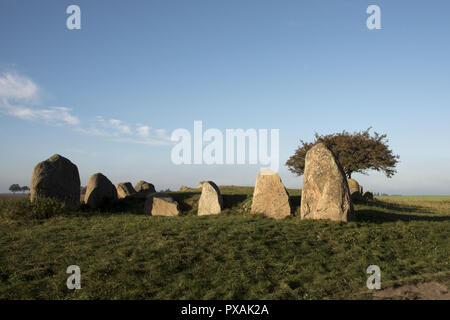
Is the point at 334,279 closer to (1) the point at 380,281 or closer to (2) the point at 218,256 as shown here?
(1) the point at 380,281

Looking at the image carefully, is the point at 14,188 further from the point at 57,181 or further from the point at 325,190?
the point at 325,190

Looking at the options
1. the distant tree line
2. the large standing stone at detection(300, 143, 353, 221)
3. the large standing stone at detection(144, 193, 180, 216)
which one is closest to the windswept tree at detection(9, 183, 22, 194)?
the distant tree line

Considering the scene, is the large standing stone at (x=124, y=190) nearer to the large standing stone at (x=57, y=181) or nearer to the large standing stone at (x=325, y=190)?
the large standing stone at (x=57, y=181)

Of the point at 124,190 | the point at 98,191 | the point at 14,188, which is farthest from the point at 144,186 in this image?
the point at 14,188

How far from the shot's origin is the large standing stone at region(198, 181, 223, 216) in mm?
21578

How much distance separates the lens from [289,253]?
1145cm

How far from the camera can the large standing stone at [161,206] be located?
22.3 m

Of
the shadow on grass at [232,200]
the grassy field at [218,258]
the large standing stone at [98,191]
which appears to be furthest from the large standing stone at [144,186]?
the grassy field at [218,258]

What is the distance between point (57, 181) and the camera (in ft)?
74.0

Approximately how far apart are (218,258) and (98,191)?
1908cm

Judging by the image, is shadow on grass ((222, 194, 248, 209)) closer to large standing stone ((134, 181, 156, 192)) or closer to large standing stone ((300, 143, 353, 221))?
large standing stone ((300, 143, 353, 221))

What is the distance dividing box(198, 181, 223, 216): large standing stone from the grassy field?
5270mm

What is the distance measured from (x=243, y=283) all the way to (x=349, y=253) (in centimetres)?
512
